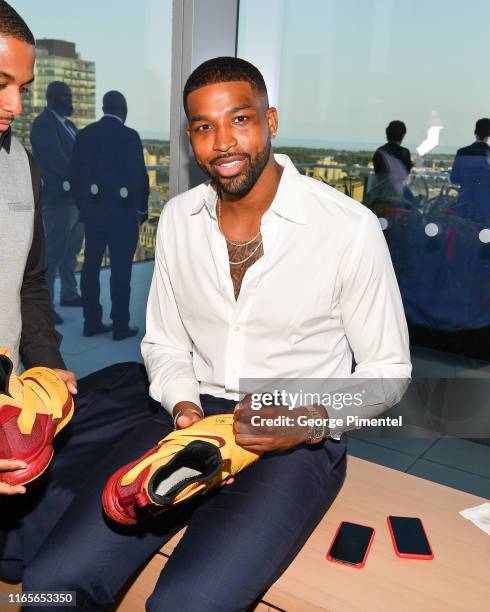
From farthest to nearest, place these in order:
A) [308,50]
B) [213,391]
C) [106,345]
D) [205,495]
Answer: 1. [106,345]
2. [308,50]
3. [213,391]
4. [205,495]

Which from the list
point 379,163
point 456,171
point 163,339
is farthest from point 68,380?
point 456,171

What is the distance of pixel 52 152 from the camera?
2973 millimetres

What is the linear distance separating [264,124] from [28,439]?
0.96m

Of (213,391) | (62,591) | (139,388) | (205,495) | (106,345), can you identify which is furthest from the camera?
(106,345)

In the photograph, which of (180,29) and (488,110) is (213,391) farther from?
(180,29)

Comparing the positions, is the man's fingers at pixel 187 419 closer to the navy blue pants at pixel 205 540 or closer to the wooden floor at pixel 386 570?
the navy blue pants at pixel 205 540

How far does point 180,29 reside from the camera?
2.51 m

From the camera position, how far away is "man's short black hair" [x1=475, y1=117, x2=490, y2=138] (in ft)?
6.85

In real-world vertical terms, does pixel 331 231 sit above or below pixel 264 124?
below

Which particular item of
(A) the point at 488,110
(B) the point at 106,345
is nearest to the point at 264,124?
(A) the point at 488,110

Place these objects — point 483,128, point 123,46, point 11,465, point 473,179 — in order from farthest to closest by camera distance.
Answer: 1. point 123,46
2. point 473,179
3. point 483,128
4. point 11,465

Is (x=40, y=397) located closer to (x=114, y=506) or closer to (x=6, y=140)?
(x=114, y=506)

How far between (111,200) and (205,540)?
2.00 m

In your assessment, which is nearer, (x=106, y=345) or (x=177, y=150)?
(x=177, y=150)
